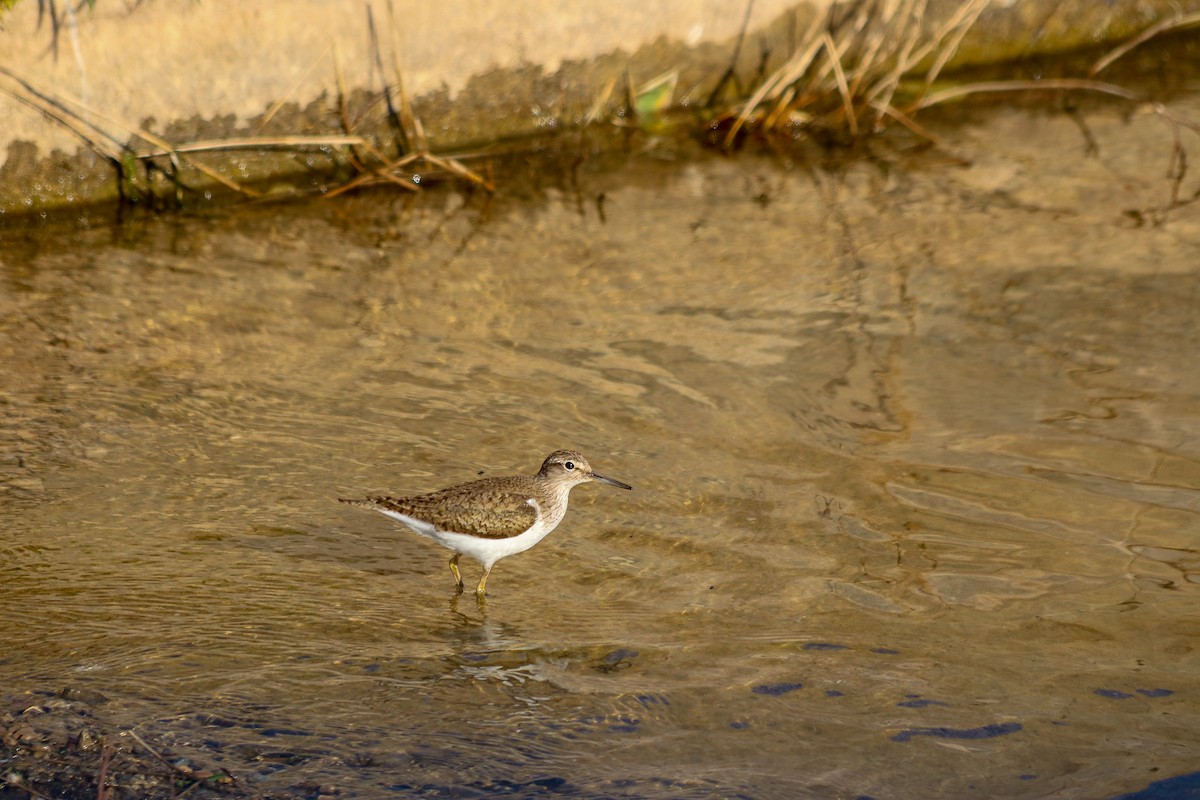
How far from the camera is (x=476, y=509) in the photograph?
596 centimetres

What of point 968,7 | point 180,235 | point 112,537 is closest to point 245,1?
point 180,235

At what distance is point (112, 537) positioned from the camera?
607cm

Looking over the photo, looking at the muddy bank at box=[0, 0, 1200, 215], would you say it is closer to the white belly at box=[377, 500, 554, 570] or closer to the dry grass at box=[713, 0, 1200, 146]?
the dry grass at box=[713, 0, 1200, 146]

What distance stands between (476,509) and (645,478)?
4.19ft

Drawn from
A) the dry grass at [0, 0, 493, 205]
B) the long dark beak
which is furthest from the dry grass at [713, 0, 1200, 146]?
the long dark beak

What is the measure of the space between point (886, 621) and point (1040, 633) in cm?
65

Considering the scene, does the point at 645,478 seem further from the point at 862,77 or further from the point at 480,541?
the point at 862,77

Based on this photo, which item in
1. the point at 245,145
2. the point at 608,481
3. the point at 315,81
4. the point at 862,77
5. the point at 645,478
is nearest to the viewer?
the point at 608,481

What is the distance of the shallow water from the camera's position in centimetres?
502

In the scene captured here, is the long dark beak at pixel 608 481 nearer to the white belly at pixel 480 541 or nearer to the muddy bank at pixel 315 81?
the white belly at pixel 480 541

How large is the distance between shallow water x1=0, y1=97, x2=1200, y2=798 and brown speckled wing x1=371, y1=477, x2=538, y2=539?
36 centimetres

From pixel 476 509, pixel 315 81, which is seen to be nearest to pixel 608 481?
pixel 476 509

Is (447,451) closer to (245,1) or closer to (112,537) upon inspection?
(112,537)

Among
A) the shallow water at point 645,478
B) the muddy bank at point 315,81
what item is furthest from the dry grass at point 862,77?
the shallow water at point 645,478
